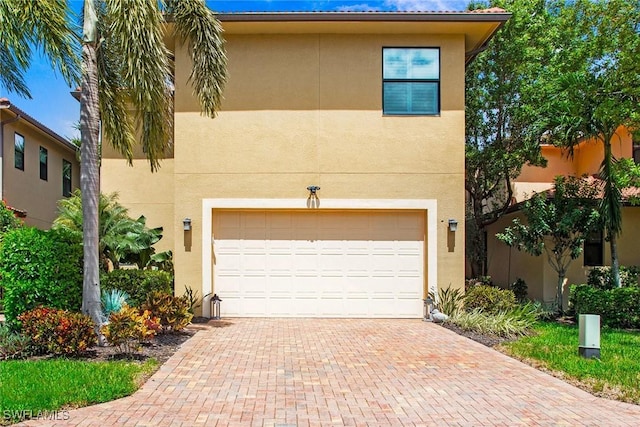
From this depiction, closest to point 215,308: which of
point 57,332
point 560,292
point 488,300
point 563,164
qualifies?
point 57,332

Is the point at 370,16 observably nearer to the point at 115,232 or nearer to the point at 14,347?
the point at 115,232

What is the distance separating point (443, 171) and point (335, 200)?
2.85m

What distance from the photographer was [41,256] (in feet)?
28.6

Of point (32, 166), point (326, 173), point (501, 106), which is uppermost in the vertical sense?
point (501, 106)

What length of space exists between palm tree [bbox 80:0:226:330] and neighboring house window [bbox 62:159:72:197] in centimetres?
1556

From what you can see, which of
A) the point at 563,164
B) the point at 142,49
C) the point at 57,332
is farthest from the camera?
the point at 563,164

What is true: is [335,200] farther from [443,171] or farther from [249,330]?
[249,330]

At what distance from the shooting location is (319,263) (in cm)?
1309

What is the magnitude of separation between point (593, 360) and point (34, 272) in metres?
9.48

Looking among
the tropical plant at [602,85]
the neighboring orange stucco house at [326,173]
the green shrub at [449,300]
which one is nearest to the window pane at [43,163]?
the neighboring orange stucco house at [326,173]

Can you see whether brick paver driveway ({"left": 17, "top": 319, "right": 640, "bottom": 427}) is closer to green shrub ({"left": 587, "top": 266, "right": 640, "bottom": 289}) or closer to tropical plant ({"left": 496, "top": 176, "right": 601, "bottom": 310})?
tropical plant ({"left": 496, "top": 176, "right": 601, "bottom": 310})

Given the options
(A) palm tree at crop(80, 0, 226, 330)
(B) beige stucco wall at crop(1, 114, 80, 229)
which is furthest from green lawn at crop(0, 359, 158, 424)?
(B) beige stucco wall at crop(1, 114, 80, 229)

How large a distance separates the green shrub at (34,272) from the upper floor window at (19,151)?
12.9 meters

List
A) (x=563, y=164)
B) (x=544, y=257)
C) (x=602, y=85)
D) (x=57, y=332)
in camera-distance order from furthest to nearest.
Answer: (x=563, y=164), (x=544, y=257), (x=602, y=85), (x=57, y=332)
